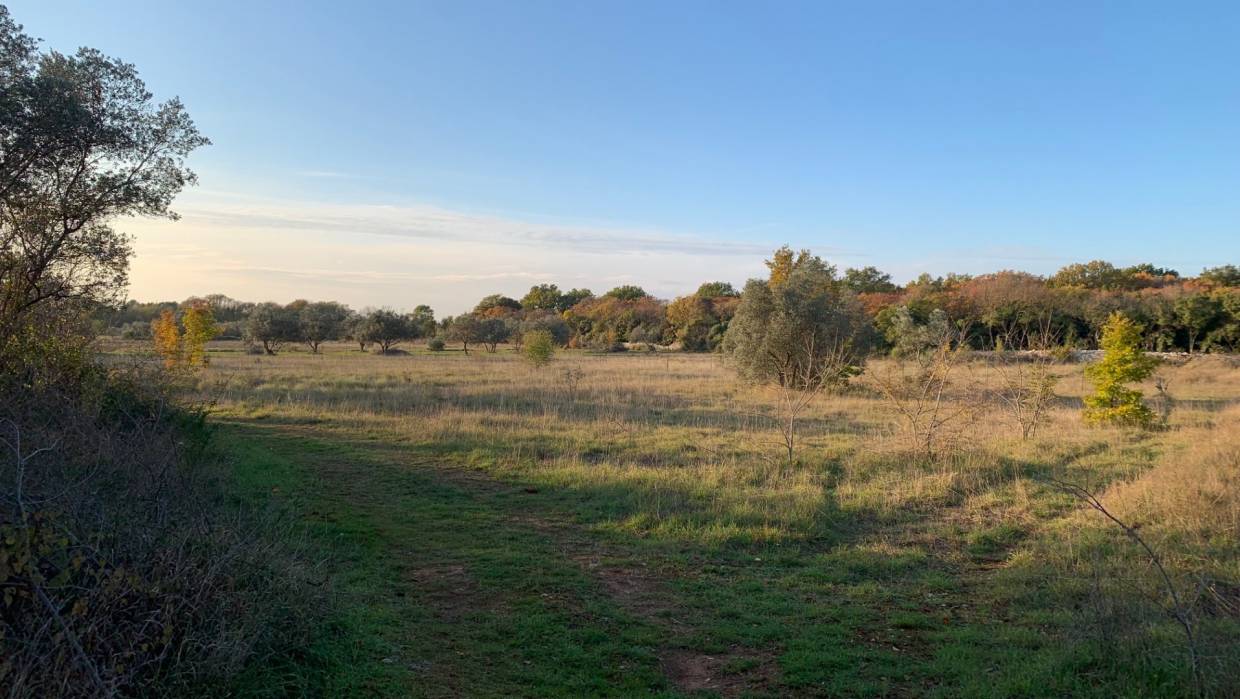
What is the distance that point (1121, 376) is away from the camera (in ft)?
45.6

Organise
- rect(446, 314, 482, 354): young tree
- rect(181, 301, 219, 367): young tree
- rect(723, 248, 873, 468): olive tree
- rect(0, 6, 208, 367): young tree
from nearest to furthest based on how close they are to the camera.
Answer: rect(0, 6, 208, 367): young tree → rect(181, 301, 219, 367): young tree → rect(723, 248, 873, 468): olive tree → rect(446, 314, 482, 354): young tree

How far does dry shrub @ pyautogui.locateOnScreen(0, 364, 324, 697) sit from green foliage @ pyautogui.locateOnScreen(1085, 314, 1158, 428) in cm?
1543

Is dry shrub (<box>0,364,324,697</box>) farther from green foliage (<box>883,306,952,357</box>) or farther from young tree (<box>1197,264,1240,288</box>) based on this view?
young tree (<box>1197,264,1240,288</box>)

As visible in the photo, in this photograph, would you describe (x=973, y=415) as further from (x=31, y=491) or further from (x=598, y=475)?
(x=31, y=491)

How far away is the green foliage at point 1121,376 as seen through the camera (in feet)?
44.9

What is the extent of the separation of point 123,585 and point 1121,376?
54.5 feet

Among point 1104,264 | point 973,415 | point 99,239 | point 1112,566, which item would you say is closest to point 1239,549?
point 1112,566

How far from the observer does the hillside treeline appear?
3712 centimetres

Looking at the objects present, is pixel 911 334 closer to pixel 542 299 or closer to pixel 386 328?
pixel 386 328

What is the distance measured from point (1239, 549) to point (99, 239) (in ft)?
50.9

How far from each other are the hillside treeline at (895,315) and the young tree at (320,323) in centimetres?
11

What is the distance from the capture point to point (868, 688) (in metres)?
4.43

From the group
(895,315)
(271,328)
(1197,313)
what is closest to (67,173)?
(895,315)

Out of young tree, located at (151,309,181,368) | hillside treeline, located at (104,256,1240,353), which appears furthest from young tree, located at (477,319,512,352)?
young tree, located at (151,309,181,368)
